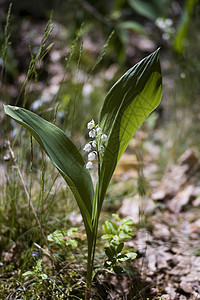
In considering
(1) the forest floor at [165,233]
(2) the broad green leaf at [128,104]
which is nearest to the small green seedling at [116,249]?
(1) the forest floor at [165,233]

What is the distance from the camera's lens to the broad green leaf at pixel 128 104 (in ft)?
2.54

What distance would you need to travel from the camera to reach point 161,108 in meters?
2.89

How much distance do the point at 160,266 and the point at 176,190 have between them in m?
0.70

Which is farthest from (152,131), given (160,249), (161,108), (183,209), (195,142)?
(160,249)

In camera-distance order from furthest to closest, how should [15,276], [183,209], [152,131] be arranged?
[152,131] < [183,209] < [15,276]

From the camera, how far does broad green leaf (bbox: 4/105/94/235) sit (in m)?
0.72

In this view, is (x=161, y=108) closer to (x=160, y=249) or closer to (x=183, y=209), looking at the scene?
(x=183, y=209)

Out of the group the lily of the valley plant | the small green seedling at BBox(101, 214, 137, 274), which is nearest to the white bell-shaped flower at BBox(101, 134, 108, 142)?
the lily of the valley plant

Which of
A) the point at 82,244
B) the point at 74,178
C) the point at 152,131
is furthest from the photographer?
the point at 152,131

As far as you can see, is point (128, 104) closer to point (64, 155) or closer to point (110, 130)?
point (110, 130)

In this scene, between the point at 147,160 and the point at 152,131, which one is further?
the point at 152,131

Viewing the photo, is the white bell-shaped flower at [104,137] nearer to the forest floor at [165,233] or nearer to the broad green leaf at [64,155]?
the broad green leaf at [64,155]

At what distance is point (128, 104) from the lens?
2.56ft

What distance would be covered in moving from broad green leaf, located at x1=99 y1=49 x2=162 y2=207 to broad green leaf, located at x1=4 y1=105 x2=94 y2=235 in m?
0.04
